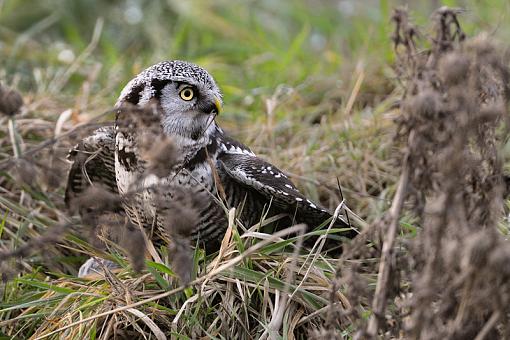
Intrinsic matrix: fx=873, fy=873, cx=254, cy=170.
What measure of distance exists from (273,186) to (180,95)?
652mm

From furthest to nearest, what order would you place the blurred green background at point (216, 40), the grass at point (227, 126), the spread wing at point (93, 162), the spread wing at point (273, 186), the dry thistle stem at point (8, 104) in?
the blurred green background at point (216, 40)
the spread wing at point (93, 162)
the spread wing at point (273, 186)
the grass at point (227, 126)
the dry thistle stem at point (8, 104)

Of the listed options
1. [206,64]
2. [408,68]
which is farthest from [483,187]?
[206,64]

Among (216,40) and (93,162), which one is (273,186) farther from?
(216,40)

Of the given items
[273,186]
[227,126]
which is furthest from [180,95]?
[227,126]

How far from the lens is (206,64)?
708 centimetres

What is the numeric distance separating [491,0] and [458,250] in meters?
5.09

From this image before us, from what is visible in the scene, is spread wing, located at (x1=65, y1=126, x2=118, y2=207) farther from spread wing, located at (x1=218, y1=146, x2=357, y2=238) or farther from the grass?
spread wing, located at (x1=218, y1=146, x2=357, y2=238)

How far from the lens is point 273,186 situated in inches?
163

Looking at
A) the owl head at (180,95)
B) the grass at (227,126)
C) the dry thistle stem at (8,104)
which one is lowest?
the grass at (227,126)

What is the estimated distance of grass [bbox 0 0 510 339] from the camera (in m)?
3.61

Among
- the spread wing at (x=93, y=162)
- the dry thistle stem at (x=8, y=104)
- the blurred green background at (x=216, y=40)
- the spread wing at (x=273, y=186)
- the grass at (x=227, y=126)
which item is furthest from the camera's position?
the blurred green background at (x=216, y=40)

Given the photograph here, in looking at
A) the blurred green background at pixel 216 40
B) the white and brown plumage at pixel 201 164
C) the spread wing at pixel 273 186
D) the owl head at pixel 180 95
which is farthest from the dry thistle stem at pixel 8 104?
the blurred green background at pixel 216 40

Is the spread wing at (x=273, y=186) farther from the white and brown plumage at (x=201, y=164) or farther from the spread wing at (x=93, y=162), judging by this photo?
the spread wing at (x=93, y=162)

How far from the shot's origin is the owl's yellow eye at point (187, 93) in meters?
4.28
